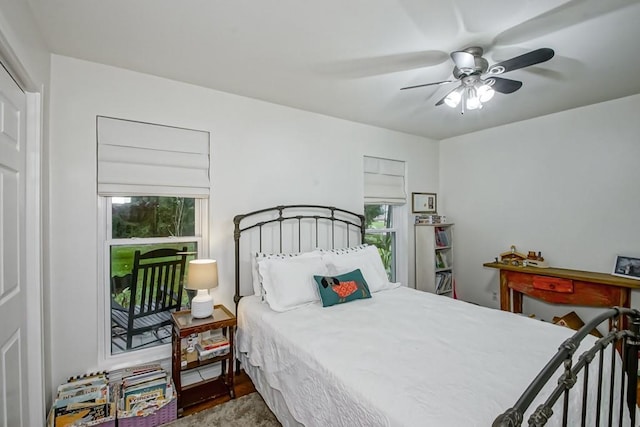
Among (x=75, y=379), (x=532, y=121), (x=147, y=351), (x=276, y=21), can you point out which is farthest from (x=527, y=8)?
(x=75, y=379)

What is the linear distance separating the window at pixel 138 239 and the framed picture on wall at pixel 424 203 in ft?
9.22

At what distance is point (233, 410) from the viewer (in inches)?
87.3

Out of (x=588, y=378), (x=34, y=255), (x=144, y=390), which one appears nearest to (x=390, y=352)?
(x=588, y=378)

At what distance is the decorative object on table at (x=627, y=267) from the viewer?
2.83 metres

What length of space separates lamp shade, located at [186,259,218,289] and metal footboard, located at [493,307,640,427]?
2.02 metres

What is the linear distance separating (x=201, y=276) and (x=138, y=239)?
0.62 m

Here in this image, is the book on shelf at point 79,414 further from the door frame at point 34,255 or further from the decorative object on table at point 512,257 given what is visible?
the decorative object on table at point 512,257

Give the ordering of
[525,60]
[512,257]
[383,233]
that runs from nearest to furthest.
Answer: [525,60]
[512,257]
[383,233]

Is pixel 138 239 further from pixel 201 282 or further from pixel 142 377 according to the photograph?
pixel 142 377

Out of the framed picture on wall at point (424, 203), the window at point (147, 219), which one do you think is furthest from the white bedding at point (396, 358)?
the framed picture on wall at point (424, 203)

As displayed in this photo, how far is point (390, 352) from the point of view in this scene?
1642mm

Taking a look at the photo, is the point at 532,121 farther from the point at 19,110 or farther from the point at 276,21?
the point at 19,110

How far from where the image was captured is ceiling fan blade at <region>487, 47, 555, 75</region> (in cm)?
164

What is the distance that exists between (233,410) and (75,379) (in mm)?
1095
